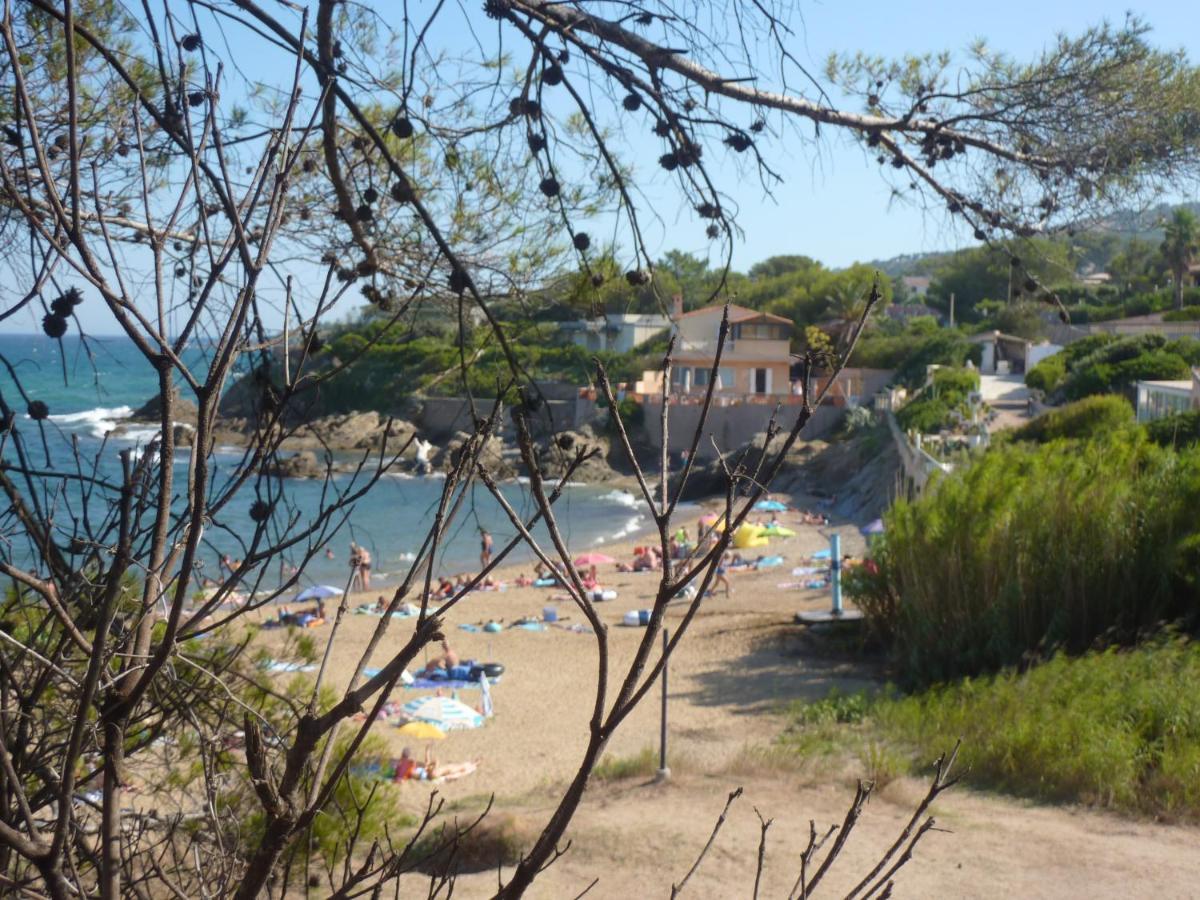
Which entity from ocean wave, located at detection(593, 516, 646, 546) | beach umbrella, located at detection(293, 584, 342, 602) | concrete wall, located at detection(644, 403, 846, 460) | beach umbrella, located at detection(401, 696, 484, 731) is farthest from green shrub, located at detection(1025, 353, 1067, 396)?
beach umbrella, located at detection(401, 696, 484, 731)

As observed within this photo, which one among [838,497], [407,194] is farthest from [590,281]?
[838,497]

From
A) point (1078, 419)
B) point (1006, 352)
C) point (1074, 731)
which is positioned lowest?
point (1074, 731)

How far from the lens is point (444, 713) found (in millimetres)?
12180

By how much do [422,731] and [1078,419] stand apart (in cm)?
1716

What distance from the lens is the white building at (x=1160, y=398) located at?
860 inches

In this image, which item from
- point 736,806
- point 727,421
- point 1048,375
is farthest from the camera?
point 727,421

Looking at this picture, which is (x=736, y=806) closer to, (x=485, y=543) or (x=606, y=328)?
(x=606, y=328)

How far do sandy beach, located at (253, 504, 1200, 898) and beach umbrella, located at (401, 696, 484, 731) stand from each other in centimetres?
16

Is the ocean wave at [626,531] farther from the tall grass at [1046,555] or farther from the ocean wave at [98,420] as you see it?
the ocean wave at [98,420]

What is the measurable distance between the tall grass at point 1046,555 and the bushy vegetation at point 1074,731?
2.15 feet

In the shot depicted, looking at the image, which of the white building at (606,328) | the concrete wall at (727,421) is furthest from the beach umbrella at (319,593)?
the white building at (606,328)

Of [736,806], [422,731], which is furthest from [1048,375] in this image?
[736,806]

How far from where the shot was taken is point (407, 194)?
2.23m

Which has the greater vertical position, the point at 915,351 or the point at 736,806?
the point at 915,351
